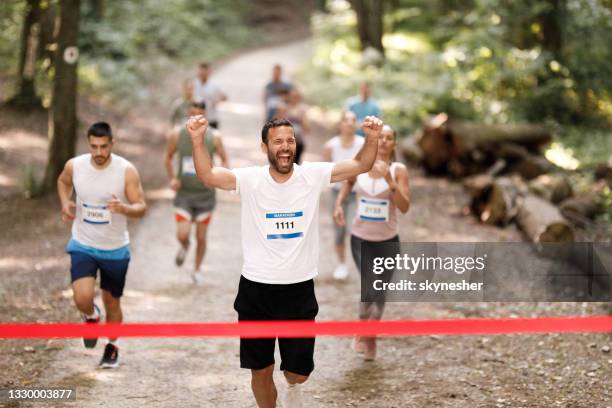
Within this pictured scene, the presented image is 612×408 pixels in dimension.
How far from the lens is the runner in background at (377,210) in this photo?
677 cm

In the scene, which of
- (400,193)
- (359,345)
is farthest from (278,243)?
(359,345)

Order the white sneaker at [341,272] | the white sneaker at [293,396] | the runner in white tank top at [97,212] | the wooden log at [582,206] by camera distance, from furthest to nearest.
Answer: the wooden log at [582,206] → the white sneaker at [341,272] → the runner in white tank top at [97,212] → the white sneaker at [293,396]

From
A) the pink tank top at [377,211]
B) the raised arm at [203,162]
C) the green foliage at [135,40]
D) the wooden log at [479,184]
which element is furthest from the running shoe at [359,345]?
the green foliage at [135,40]

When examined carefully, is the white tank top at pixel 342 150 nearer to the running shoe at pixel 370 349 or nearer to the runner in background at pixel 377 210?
the runner in background at pixel 377 210

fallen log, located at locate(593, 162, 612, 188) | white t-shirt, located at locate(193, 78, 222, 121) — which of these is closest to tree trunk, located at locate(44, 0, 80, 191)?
white t-shirt, located at locate(193, 78, 222, 121)

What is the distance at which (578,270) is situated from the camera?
29.2 feet

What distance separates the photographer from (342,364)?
7.12 m

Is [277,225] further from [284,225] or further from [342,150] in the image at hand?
[342,150]

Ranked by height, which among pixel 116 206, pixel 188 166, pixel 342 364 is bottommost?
pixel 342 364

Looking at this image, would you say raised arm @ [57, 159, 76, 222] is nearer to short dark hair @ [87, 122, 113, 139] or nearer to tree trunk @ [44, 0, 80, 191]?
Result: short dark hair @ [87, 122, 113, 139]

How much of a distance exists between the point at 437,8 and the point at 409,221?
19.6 m

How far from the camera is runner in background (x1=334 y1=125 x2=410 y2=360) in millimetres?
6766

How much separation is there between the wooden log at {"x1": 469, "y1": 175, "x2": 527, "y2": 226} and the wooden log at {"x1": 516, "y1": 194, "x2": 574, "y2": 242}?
1.07 ft

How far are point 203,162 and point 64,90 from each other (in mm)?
8521
